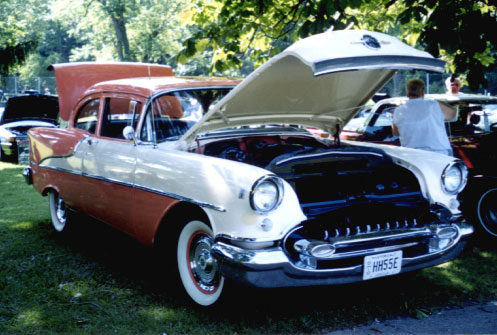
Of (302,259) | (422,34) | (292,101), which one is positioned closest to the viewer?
(302,259)

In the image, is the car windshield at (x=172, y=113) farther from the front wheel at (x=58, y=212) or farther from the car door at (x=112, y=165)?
the front wheel at (x=58, y=212)

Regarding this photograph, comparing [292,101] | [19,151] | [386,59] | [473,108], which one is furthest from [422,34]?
[19,151]

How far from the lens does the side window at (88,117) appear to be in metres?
5.57

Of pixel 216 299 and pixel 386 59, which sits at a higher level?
pixel 386 59

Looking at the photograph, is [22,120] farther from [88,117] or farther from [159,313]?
[159,313]

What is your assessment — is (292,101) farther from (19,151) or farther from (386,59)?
(19,151)

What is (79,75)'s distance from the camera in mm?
6742

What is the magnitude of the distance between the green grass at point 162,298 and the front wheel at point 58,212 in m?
0.64

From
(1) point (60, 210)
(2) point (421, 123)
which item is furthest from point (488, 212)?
(1) point (60, 210)

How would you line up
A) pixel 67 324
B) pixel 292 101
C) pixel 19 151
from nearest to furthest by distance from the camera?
pixel 67 324, pixel 292 101, pixel 19 151

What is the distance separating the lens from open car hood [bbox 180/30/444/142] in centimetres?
377

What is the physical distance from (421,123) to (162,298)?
327cm

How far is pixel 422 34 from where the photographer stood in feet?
19.1

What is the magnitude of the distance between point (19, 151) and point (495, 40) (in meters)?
11.3
